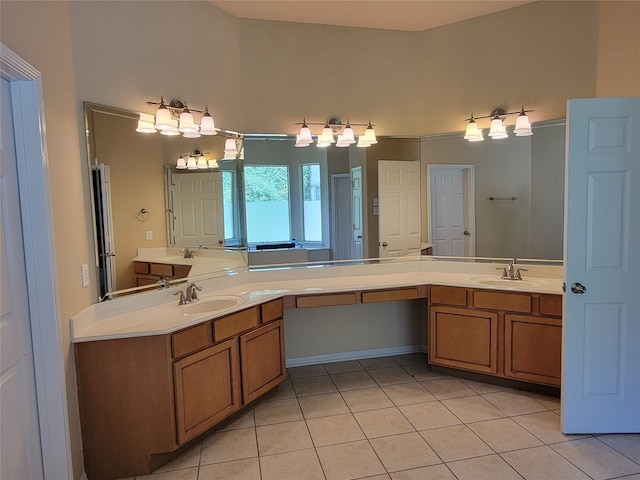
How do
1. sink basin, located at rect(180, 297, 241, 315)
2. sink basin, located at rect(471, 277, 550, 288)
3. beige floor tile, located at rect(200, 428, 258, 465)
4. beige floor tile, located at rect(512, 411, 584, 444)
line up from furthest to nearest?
sink basin, located at rect(471, 277, 550, 288), sink basin, located at rect(180, 297, 241, 315), beige floor tile, located at rect(512, 411, 584, 444), beige floor tile, located at rect(200, 428, 258, 465)

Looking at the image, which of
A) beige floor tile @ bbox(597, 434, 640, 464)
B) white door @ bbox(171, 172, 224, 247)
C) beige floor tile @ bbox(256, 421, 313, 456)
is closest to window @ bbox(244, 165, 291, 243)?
white door @ bbox(171, 172, 224, 247)

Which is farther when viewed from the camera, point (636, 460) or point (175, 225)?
point (175, 225)

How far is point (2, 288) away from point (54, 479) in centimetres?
95

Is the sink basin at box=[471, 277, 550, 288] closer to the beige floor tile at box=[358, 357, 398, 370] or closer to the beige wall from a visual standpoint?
the beige floor tile at box=[358, 357, 398, 370]

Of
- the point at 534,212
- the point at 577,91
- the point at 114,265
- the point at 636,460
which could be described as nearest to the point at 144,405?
the point at 114,265

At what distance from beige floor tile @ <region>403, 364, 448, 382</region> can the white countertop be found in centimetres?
77

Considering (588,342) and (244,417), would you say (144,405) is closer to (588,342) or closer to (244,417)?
(244,417)

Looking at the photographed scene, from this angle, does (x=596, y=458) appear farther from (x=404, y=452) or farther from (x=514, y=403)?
(x=404, y=452)

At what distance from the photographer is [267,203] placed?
11.3ft

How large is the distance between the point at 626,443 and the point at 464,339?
3.71 feet

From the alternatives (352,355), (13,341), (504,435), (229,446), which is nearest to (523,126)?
(504,435)

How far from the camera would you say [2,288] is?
1.70m

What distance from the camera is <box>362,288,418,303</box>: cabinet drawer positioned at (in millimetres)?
3268

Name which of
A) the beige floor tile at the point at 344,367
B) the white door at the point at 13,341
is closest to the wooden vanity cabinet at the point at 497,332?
the beige floor tile at the point at 344,367
